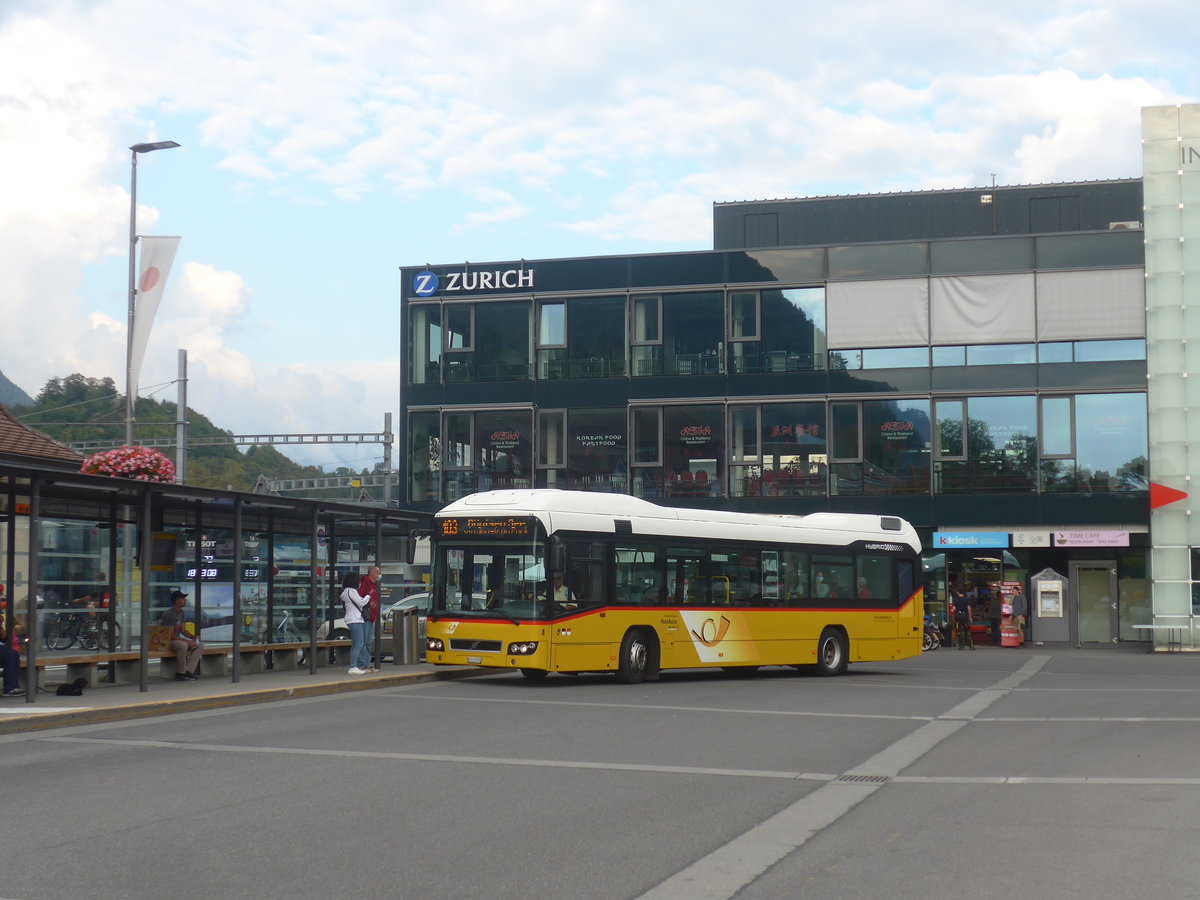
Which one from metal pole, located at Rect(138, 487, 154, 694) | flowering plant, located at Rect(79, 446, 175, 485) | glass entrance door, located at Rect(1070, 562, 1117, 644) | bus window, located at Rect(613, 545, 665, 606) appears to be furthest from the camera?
glass entrance door, located at Rect(1070, 562, 1117, 644)

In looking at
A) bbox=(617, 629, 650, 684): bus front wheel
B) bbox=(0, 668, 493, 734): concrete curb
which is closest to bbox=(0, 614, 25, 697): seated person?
bbox=(0, 668, 493, 734): concrete curb

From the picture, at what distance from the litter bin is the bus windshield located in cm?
350

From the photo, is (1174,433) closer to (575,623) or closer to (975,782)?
(575,623)

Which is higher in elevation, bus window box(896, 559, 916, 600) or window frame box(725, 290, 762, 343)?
window frame box(725, 290, 762, 343)

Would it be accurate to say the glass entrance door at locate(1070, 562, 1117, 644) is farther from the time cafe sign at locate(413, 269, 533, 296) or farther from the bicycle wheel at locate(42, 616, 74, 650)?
the bicycle wheel at locate(42, 616, 74, 650)

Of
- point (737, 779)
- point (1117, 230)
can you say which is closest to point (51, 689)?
point (737, 779)

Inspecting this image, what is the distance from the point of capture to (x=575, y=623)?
21578 millimetres

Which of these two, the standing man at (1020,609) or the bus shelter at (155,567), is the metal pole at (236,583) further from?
the standing man at (1020,609)

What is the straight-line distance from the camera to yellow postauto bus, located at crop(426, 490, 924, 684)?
843 inches

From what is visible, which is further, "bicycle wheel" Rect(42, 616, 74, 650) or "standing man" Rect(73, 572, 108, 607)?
"standing man" Rect(73, 572, 108, 607)

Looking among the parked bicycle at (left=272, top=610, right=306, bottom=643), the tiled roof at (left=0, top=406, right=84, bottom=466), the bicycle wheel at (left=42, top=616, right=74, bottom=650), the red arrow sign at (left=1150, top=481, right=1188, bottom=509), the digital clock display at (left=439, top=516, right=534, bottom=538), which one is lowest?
the parked bicycle at (left=272, top=610, right=306, bottom=643)

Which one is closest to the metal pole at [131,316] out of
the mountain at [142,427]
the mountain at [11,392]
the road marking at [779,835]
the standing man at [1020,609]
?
the road marking at [779,835]

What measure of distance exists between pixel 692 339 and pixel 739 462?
392 cm

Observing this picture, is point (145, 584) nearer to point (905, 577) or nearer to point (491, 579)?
point (491, 579)
